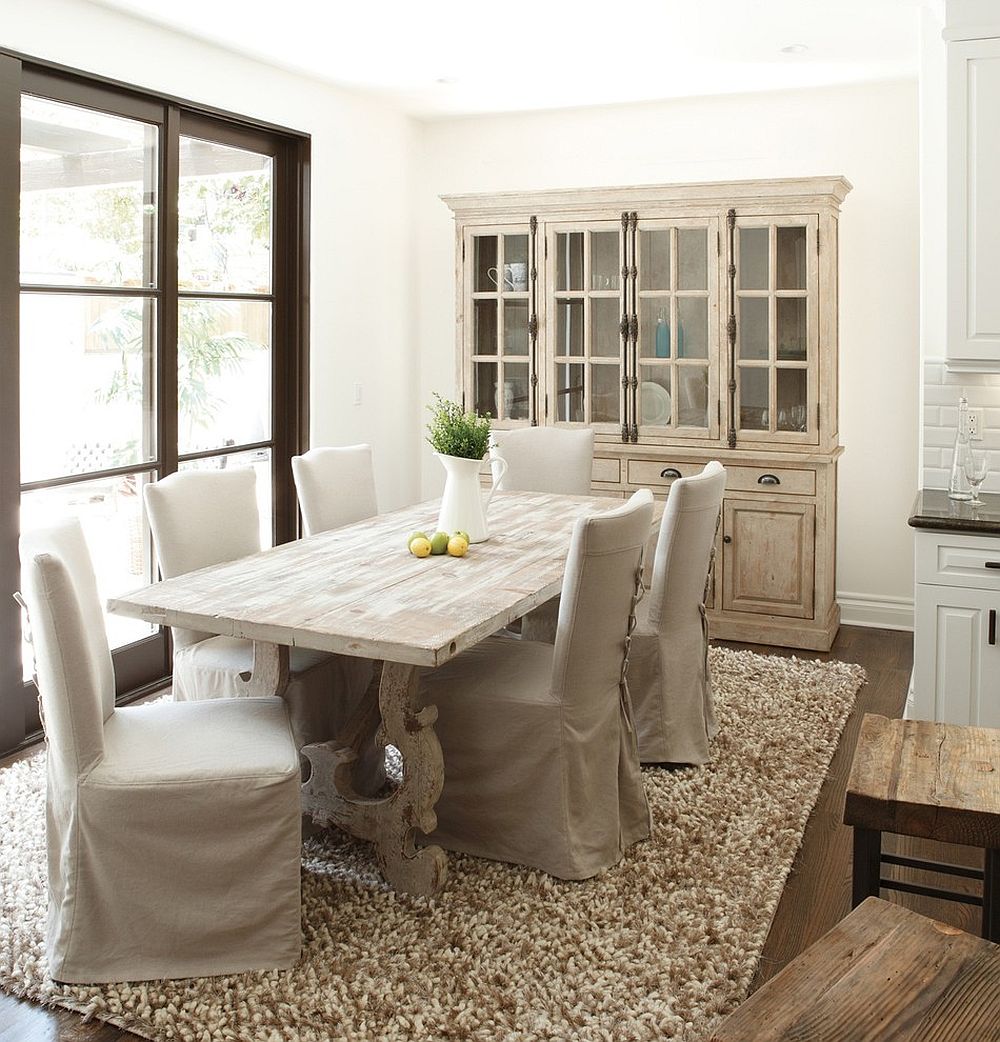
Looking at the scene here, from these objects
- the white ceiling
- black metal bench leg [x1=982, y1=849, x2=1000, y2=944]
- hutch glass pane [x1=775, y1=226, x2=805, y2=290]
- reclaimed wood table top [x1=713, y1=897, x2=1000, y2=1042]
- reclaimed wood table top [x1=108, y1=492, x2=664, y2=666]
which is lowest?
black metal bench leg [x1=982, y1=849, x2=1000, y2=944]

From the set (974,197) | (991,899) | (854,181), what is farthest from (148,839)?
(854,181)

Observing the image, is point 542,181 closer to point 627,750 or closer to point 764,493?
point 764,493

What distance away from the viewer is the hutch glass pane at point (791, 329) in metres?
5.08

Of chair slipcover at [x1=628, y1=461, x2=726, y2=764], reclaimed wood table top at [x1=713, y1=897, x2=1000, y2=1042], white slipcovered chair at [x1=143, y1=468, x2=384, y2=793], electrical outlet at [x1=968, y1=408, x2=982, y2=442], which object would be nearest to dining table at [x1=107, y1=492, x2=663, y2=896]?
white slipcovered chair at [x1=143, y1=468, x2=384, y2=793]

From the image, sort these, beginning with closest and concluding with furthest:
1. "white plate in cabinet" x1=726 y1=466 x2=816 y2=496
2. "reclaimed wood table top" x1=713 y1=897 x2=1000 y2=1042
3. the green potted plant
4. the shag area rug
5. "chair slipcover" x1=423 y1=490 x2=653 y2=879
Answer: "reclaimed wood table top" x1=713 y1=897 x2=1000 y2=1042
the shag area rug
"chair slipcover" x1=423 y1=490 x2=653 y2=879
the green potted plant
"white plate in cabinet" x1=726 y1=466 x2=816 y2=496

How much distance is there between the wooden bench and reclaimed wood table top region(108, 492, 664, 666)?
2.95 ft

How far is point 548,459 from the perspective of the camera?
5.00 metres

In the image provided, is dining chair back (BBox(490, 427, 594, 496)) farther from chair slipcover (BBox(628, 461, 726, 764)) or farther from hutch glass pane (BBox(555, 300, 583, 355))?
chair slipcover (BBox(628, 461, 726, 764))

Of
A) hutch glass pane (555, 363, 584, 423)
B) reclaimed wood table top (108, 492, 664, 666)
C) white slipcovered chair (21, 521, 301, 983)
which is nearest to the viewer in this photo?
white slipcovered chair (21, 521, 301, 983)

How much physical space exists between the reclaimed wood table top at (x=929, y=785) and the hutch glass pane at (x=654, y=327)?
300 cm

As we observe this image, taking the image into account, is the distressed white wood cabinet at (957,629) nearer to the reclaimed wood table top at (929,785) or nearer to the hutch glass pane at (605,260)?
the reclaimed wood table top at (929,785)

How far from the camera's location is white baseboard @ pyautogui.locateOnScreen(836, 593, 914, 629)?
5582 millimetres

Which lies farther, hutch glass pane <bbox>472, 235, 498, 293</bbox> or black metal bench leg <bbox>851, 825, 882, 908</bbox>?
hutch glass pane <bbox>472, 235, 498, 293</bbox>

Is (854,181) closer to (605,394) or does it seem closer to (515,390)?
(605,394)
